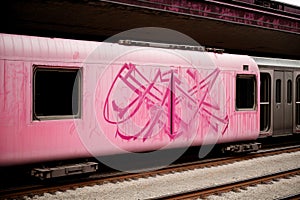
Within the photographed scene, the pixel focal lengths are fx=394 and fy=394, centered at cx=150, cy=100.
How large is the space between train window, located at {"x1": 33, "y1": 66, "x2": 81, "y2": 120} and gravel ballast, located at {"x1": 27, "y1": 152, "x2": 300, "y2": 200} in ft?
5.11

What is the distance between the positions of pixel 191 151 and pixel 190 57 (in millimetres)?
3706

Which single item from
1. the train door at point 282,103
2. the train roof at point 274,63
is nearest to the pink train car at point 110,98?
the train roof at point 274,63

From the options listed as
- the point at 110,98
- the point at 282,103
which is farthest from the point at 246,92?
the point at 110,98

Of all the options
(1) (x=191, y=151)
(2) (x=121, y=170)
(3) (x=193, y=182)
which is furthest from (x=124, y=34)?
(3) (x=193, y=182)

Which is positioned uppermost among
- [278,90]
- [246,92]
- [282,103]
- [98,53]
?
[98,53]

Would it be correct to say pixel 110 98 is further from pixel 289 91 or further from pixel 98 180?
pixel 289 91

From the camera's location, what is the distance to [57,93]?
7953 millimetres

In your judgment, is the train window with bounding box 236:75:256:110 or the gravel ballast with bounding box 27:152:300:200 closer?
the gravel ballast with bounding box 27:152:300:200

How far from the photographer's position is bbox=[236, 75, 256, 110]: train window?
11398 millimetres

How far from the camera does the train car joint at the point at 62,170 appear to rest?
7.49 meters

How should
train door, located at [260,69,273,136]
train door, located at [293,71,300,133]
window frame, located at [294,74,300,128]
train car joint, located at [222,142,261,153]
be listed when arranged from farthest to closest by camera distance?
window frame, located at [294,74,300,128] → train door, located at [293,71,300,133] → train door, located at [260,69,273,136] → train car joint, located at [222,142,261,153]

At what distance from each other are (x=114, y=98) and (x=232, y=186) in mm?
3065

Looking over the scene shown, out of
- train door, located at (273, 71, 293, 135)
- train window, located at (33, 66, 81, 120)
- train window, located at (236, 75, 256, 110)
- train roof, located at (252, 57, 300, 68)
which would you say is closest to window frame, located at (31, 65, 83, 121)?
train window, located at (33, 66, 81, 120)

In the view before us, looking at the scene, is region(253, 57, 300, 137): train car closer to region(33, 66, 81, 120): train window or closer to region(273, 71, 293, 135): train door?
region(273, 71, 293, 135): train door
